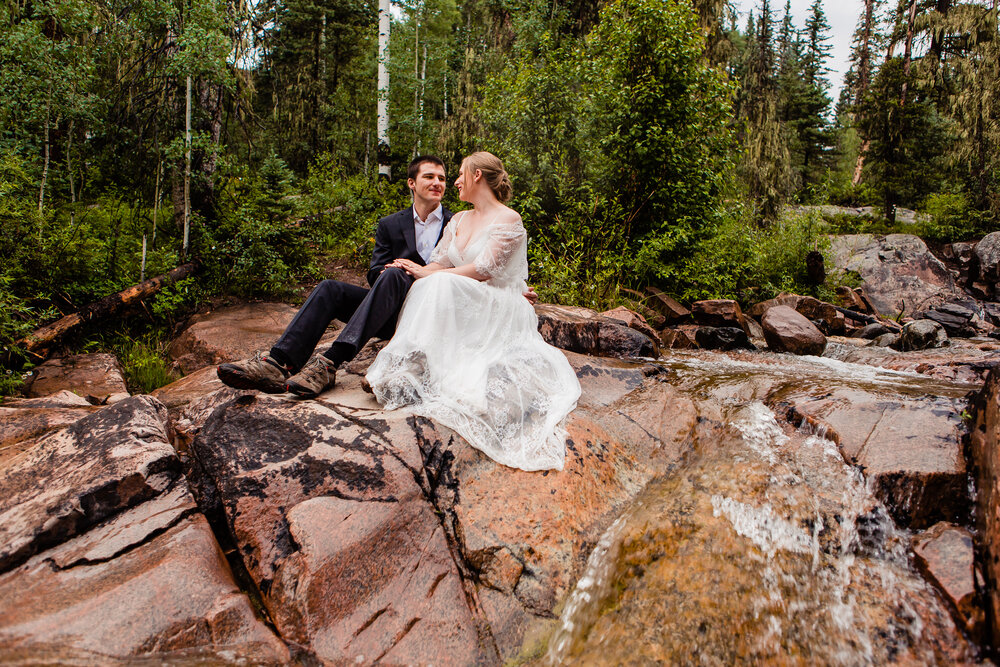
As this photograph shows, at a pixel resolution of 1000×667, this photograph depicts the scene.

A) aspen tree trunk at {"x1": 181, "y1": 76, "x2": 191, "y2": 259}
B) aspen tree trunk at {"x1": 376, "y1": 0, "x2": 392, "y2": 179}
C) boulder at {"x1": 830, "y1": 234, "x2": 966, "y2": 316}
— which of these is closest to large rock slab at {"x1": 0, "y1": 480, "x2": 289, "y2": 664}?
aspen tree trunk at {"x1": 181, "y1": 76, "x2": 191, "y2": 259}

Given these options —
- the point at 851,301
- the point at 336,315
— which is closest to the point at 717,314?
the point at 851,301

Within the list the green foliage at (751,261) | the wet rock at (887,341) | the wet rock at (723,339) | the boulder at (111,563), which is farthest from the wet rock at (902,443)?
the green foliage at (751,261)

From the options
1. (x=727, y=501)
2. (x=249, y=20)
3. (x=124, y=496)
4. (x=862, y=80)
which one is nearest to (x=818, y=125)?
(x=862, y=80)

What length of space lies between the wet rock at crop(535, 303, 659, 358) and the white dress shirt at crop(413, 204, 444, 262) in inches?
61.1

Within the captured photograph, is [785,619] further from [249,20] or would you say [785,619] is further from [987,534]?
[249,20]

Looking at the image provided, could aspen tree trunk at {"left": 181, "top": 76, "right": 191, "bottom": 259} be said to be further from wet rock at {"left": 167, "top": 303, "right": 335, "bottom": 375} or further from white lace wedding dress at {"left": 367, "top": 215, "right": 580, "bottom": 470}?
white lace wedding dress at {"left": 367, "top": 215, "right": 580, "bottom": 470}

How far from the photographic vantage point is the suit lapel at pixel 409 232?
4.52m

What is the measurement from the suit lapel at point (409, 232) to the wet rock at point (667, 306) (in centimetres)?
506

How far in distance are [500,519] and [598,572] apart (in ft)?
1.88

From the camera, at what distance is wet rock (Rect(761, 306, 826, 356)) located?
7.19m

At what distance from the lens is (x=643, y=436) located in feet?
11.9

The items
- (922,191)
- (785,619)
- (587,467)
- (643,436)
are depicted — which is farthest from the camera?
(922,191)

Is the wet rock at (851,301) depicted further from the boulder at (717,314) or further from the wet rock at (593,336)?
the wet rock at (593,336)

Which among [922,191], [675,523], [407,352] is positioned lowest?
[675,523]
